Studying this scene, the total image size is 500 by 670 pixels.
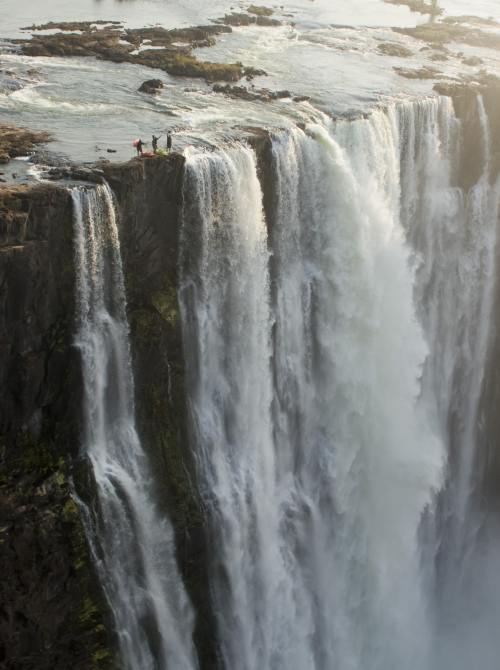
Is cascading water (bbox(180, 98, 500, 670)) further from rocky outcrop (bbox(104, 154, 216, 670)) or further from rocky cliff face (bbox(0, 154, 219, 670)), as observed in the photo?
rocky cliff face (bbox(0, 154, 219, 670))

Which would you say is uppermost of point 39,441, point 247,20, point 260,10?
point 260,10

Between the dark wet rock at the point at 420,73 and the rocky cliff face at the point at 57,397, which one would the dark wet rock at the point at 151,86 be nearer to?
the rocky cliff face at the point at 57,397

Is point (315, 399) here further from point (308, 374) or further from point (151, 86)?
point (151, 86)

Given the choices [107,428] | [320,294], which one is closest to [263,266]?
[320,294]

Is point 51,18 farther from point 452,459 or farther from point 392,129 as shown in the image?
point 452,459

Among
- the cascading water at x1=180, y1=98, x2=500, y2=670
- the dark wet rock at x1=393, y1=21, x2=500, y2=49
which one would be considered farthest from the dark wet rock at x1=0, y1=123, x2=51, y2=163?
the dark wet rock at x1=393, y1=21, x2=500, y2=49

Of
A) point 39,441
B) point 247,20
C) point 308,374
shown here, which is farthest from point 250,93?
point 247,20
